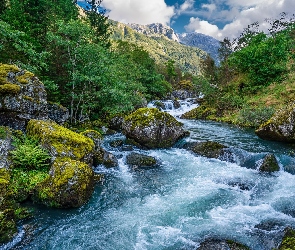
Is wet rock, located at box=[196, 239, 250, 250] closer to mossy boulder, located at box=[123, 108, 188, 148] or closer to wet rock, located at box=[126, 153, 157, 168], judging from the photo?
wet rock, located at box=[126, 153, 157, 168]

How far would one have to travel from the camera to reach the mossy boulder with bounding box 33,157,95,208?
1027 cm

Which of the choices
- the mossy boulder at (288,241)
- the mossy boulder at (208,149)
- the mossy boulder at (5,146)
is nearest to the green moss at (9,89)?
the mossy boulder at (5,146)

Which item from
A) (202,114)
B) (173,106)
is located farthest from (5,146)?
(173,106)

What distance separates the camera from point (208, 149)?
18.2m

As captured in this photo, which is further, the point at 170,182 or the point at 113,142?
the point at 113,142

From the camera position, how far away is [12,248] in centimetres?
802

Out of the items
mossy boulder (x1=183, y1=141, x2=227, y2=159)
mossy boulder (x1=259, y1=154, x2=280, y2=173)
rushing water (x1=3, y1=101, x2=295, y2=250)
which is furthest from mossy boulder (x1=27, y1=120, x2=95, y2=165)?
mossy boulder (x1=259, y1=154, x2=280, y2=173)

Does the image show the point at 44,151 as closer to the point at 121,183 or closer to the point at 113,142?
the point at 121,183

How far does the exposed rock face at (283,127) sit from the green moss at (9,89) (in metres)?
19.1

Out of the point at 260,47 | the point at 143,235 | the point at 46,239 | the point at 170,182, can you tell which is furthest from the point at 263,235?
the point at 260,47

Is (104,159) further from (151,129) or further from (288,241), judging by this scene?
(288,241)

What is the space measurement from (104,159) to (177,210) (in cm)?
629

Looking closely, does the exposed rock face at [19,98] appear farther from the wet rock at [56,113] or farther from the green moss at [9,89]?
the wet rock at [56,113]

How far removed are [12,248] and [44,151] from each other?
524 cm
